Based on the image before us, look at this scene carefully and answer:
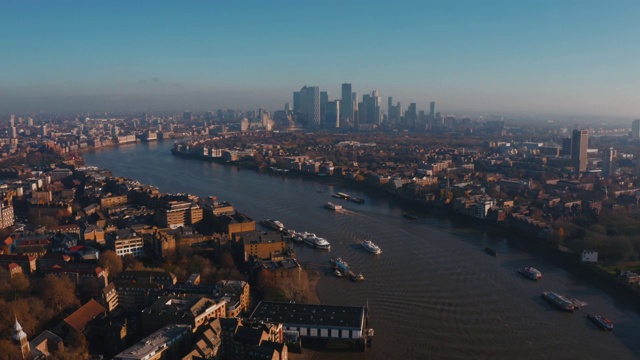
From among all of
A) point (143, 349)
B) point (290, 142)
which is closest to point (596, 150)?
point (290, 142)

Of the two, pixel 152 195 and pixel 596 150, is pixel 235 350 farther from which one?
pixel 596 150

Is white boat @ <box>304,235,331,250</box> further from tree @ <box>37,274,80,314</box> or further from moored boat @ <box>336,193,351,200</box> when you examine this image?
moored boat @ <box>336,193,351,200</box>

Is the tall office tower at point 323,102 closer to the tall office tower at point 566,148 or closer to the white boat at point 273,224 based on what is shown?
the tall office tower at point 566,148

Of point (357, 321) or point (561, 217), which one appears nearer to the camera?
point (357, 321)

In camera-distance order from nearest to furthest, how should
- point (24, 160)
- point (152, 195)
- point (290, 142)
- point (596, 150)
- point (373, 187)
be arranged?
point (152, 195) → point (373, 187) → point (24, 160) → point (596, 150) → point (290, 142)

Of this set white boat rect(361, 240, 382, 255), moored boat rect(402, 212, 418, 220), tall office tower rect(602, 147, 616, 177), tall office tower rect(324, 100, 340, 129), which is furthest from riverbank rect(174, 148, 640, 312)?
tall office tower rect(324, 100, 340, 129)

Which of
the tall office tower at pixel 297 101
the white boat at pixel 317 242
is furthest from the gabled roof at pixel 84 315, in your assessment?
the tall office tower at pixel 297 101

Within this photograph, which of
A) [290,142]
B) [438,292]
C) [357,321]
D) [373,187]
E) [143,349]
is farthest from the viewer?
[290,142]
